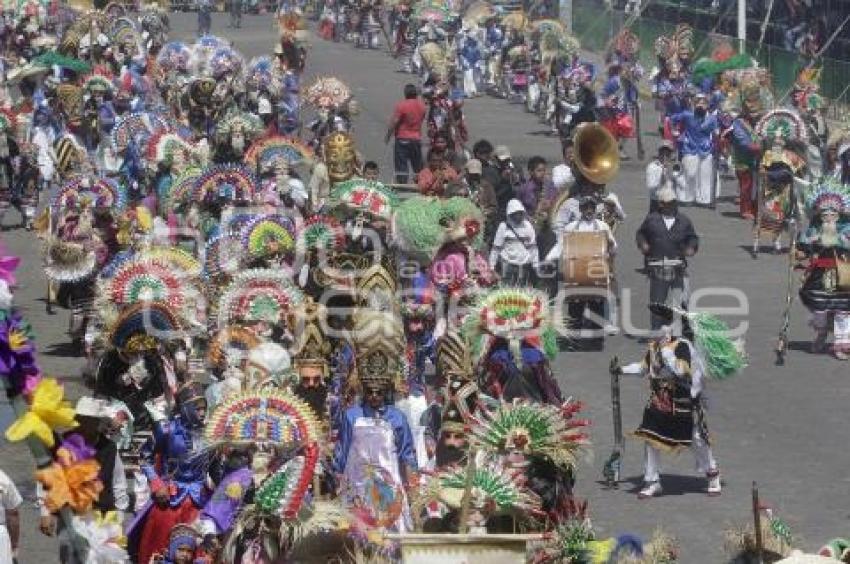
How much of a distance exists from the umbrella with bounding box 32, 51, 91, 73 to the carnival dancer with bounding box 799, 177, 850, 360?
46.3ft

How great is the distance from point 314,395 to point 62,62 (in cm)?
1894

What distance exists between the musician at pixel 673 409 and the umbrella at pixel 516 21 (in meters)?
27.2

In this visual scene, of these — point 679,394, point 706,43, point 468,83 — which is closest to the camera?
point 679,394

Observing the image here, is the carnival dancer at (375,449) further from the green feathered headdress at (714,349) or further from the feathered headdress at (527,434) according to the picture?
the green feathered headdress at (714,349)

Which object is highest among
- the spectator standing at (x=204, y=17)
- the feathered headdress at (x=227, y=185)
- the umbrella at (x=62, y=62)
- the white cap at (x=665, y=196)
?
the feathered headdress at (x=227, y=185)

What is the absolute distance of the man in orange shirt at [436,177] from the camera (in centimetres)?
2619

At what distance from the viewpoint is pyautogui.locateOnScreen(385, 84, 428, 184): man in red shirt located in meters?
32.3

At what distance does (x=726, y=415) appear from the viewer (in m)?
22.2

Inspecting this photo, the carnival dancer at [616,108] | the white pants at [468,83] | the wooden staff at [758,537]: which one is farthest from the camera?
the white pants at [468,83]

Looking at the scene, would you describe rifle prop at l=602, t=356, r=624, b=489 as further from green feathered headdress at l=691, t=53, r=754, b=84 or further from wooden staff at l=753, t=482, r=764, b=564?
green feathered headdress at l=691, t=53, r=754, b=84

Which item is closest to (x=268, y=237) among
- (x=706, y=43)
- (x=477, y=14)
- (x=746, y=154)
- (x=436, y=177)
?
(x=436, y=177)

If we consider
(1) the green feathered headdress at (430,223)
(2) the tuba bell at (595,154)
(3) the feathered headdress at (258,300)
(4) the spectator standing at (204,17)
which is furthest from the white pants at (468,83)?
(3) the feathered headdress at (258,300)

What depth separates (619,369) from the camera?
771 inches

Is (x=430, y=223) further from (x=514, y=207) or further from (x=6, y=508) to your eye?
(x=6, y=508)
